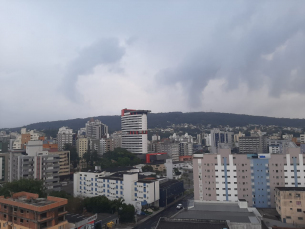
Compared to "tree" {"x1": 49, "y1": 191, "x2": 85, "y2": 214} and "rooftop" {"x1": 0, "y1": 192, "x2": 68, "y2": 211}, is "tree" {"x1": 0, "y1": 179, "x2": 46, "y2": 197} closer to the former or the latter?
"tree" {"x1": 49, "y1": 191, "x2": 85, "y2": 214}

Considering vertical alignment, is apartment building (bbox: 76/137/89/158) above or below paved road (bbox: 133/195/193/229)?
above

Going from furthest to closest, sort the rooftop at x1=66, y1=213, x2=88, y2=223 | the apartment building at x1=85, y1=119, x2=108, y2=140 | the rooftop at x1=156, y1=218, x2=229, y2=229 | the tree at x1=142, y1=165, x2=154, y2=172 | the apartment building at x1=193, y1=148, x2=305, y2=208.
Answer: the apartment building at x1=85, y1=119, x2=108, y2=140 → the tree at x1=142, y1=165, x2=154, y2=172 → the apartment building at x1=193, y1=148, x2=305, y2=208 → the rooftop at x1=66, y1=213, x2=88, y2=223 → the rooftop at x1=156, y1=218, x2=229, y2=229

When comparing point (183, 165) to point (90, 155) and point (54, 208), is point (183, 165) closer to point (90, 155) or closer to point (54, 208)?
point (90, 155)

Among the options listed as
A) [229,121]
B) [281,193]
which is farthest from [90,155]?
[229,121]

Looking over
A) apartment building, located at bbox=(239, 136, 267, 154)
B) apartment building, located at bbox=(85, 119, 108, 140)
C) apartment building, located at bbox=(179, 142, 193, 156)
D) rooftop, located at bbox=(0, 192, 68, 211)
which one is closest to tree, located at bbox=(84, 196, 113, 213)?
rooftop, located at bbox=(0, 192, 68, 211)

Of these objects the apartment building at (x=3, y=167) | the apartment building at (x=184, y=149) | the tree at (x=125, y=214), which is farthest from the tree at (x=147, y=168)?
the apartment building at (x=184, y=149)

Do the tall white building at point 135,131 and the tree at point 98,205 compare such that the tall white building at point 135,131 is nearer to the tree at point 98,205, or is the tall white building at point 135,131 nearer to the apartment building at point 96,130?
the apartment building at point 96,130
